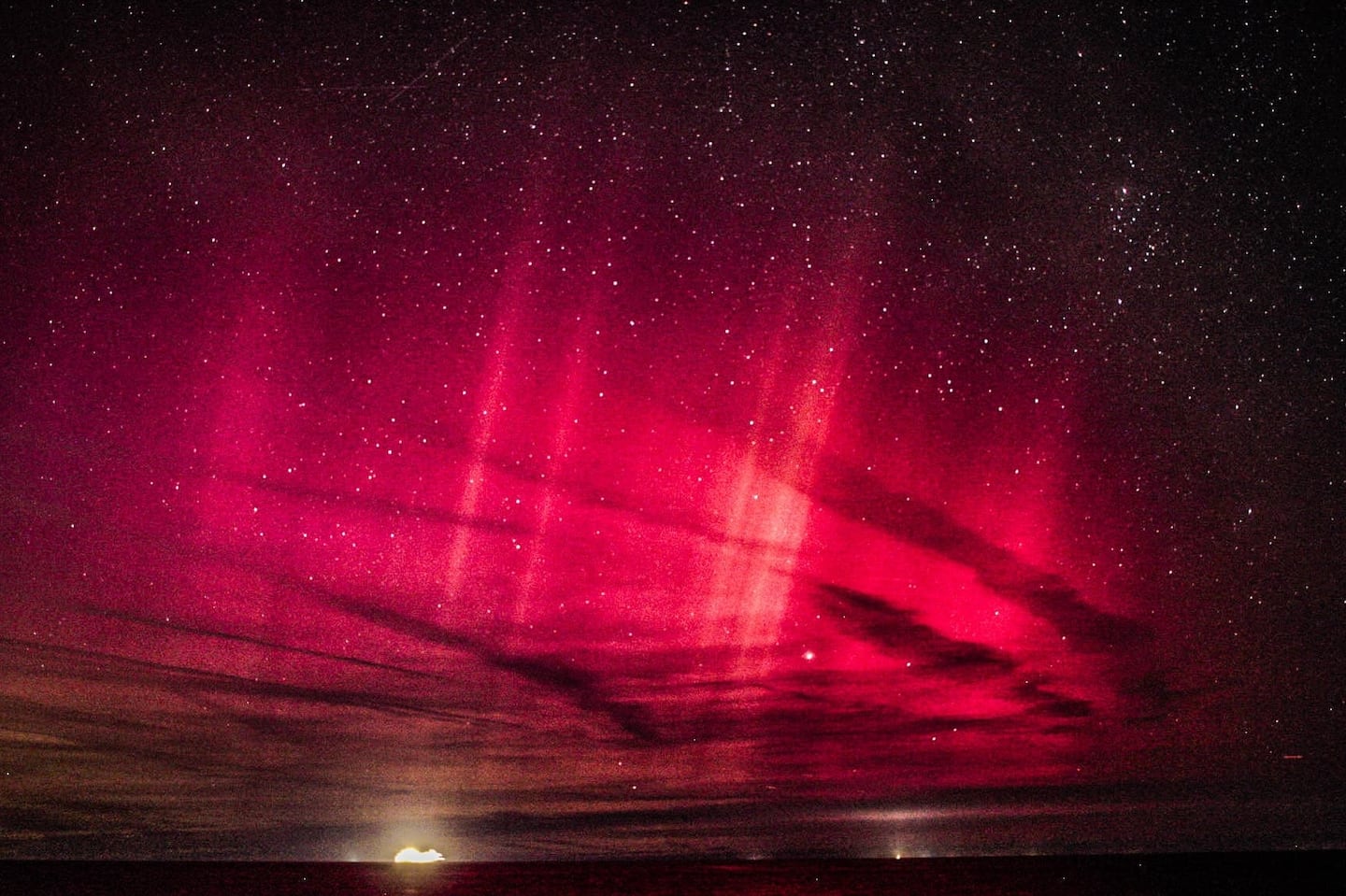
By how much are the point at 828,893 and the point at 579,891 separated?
4.00m

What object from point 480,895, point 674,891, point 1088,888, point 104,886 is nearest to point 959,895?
point 1088,888

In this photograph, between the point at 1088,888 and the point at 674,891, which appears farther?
the point at 1088,888

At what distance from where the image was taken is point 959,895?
509 inches

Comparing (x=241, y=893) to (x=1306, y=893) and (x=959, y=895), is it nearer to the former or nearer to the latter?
(x=959, y=895)

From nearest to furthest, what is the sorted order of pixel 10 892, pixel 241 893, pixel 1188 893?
pixel 241 893 → pixel 10 892 → pixel 1188 893

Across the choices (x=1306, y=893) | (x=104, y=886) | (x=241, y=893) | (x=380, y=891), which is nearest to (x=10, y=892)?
(x=104, y=886)

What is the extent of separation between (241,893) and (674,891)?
5226 millimetres

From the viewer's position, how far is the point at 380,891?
38.9 ft

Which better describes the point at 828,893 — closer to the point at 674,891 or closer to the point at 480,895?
the point at 674,891

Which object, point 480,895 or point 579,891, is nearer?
point 480,895

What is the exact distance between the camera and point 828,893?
11406 mm

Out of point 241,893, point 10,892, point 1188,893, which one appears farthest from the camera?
point 1188,893

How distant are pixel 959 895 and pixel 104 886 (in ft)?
38.2

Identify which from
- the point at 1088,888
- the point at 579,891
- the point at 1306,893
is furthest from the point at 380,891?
the point at 1306,893
